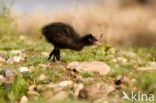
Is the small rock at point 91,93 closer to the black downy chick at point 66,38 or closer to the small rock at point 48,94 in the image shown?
the small rock at point 48,94

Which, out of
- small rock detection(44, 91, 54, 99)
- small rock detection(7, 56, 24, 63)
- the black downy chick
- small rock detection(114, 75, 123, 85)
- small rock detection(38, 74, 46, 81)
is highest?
the black downy chick

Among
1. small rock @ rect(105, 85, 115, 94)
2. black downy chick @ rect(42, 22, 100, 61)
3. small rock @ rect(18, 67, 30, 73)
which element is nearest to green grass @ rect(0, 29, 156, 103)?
small rock @ rect(18, 67, 30, 73)

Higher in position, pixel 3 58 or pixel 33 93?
pixel 3 58

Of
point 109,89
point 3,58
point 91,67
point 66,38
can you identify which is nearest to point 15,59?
point 3,58

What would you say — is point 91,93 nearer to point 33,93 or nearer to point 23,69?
point 33,93

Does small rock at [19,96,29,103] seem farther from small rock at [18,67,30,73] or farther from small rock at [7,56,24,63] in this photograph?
small rock at [7,56,24,63]

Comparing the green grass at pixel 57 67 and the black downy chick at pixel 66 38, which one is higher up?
the black downy chick at pixel 66 38

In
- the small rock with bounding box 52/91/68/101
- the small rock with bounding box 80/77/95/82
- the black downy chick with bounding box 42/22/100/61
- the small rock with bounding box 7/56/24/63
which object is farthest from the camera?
the small rock with bounding box 7/56/24/63

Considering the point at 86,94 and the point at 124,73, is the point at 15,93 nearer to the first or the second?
the point at 86,94

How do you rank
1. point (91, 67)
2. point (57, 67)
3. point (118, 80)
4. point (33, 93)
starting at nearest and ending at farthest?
1. point (33, 93)
2. point (118, 80)
3. point (91, 67)
4. point (57, 67)

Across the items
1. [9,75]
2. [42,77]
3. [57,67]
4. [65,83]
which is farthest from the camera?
[57,67]

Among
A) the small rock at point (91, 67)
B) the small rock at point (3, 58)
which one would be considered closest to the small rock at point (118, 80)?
the small rock at point (91, 67)

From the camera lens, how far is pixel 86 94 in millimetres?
8977

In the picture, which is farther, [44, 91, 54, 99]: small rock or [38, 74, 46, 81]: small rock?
[38, 74, 46, 81]: small rock
